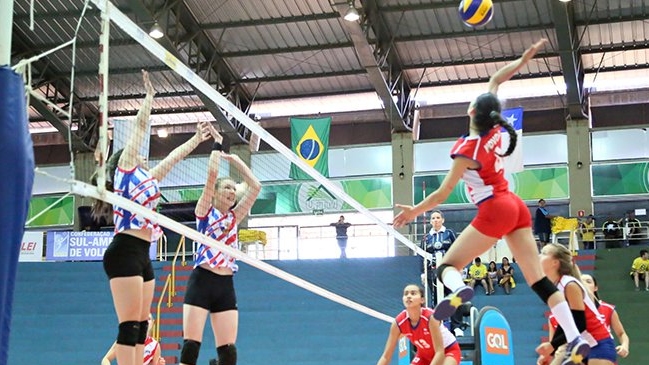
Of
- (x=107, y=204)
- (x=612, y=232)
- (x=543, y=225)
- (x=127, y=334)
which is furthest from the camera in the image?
(x=612, y=232)

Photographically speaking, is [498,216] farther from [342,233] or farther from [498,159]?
[342,233]

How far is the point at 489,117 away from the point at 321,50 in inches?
747

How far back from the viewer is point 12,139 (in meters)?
3.54

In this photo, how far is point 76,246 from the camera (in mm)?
21844

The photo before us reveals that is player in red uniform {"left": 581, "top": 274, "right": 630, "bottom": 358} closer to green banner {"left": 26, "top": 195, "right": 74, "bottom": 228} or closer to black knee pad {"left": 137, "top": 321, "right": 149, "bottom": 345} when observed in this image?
black knee pad {"left": 137, "top": 321, "right": 149, "bottom": 345}

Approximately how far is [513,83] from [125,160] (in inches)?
815

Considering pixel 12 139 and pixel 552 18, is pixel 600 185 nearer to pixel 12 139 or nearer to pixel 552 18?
pixel 552 18

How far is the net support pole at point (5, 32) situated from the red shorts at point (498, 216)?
8.85 ft

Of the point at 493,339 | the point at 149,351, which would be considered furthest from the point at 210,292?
the point at 493,339

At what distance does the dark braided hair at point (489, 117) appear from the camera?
479 cm

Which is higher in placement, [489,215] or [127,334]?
[489,215]

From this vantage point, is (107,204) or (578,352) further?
(107,204)

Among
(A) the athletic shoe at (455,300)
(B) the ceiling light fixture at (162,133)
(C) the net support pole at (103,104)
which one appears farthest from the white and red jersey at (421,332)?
(B) the ceiling light fixture at (162,133)

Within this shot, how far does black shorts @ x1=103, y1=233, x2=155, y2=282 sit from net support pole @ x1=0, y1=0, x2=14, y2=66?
183cm
